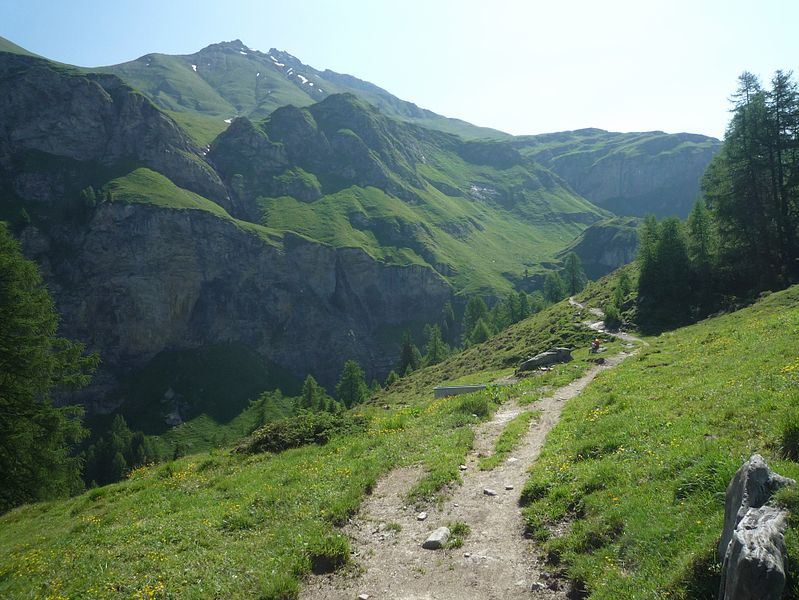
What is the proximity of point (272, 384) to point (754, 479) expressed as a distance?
180383 mm

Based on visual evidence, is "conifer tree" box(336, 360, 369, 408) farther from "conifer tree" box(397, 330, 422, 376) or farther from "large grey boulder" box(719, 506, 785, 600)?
"large grey boulder" box(719, 506, 785, 600)

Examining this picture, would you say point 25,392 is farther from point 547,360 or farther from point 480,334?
point 480,334

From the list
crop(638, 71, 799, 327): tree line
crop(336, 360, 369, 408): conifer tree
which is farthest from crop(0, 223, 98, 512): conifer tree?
crop(336, 360, 369, 408): conifer tree

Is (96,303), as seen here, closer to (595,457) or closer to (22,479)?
(22,479)

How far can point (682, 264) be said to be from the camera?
58.8 meters

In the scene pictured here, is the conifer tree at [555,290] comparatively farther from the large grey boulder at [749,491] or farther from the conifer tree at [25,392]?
the large grey boulder at [749,491]

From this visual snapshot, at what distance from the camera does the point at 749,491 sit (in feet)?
24.8

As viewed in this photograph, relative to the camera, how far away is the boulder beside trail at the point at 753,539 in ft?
20.0

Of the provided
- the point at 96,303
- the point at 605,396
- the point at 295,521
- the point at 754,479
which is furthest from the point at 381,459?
the point at 96,303

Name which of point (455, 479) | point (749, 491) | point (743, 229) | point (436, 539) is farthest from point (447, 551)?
point (743, 229)

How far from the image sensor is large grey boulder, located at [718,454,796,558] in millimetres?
7414

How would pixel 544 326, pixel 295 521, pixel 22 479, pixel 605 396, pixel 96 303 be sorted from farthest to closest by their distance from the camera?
pixel 96 303 → pixel 544 326 → pixel 22 479 → pixel 605 396 → pixel 295 521

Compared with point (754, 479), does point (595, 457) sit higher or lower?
lower

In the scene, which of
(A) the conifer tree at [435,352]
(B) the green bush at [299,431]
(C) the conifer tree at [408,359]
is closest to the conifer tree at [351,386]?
(C) the conifer tree at [408,359]
